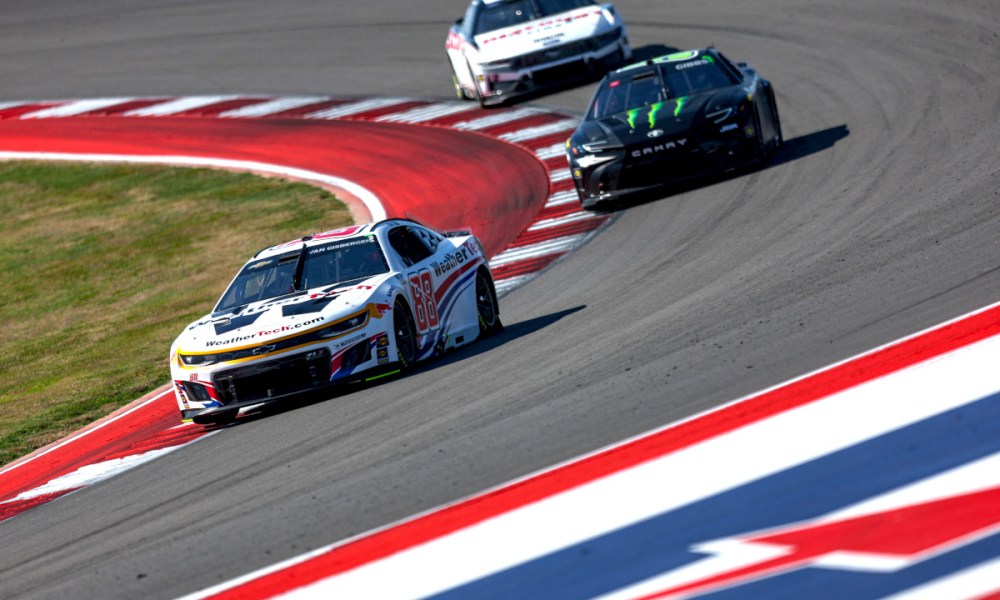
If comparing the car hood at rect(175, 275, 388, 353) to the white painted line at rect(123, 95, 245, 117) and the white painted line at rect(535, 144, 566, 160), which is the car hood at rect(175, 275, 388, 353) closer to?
the white painted line at rect(535, 144, 566, 160)

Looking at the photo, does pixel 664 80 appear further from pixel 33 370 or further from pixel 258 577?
pixel 258 577

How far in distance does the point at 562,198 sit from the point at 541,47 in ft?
17.3

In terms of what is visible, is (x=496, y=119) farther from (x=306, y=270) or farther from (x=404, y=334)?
(x=404, y=334)

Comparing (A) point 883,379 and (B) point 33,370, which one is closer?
(A) point 883,379

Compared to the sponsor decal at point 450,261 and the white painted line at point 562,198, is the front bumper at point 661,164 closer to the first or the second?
the white painted line at point 562,198

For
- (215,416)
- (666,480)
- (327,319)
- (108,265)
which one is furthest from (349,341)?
(108,265)

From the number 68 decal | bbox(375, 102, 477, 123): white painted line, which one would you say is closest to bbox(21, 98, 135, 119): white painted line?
bbox(375, 102, 477, 123): white painted line

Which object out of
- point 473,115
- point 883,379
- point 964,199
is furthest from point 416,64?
point 883,379

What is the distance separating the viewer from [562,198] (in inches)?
691

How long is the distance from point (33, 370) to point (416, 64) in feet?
44.8

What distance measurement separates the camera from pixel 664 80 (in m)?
16.6

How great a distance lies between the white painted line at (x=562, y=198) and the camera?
56.9ft

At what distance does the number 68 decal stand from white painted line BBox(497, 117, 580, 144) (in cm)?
976

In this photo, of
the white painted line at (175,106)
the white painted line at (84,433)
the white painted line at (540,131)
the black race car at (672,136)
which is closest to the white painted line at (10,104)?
the white painted line at (175,106)
